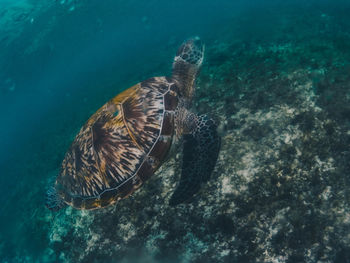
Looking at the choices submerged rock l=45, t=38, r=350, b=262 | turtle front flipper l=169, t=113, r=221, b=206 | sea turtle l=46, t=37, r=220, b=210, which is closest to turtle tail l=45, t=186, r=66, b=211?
sea turtle l=46, t=37, r=220, b=210

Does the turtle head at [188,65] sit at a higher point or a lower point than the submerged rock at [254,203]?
higher

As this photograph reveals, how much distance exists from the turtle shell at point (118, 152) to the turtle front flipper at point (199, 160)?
43 centimetres

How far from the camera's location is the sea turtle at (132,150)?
298 cm

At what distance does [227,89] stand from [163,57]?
5330mm

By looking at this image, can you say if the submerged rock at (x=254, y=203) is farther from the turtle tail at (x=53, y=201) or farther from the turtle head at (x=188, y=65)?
the turtle head at (x=188, y=65)

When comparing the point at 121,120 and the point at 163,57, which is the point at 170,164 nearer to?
the point at 121,120

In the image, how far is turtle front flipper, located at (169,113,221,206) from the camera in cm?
316

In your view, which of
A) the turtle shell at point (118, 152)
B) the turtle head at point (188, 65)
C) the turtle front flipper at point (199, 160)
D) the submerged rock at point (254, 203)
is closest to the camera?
the submerged rock at point (254, 203)

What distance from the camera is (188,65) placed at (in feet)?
13.6

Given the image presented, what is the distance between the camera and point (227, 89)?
15.0 ft

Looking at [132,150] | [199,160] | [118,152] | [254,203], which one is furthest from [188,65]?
[254,203]

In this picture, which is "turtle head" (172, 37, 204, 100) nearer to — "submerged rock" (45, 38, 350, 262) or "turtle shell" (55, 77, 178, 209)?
"submerged rock" (45, 38, 350, 262)

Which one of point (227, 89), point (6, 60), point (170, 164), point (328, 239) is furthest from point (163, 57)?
point (6, 60)

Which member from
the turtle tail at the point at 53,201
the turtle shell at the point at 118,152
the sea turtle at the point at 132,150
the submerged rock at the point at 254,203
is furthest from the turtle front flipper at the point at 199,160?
the turtle tail at the point at 53,201
